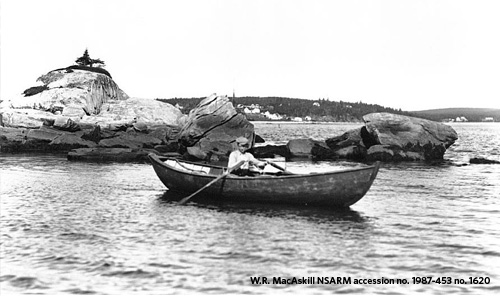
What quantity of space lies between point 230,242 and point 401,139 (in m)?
27.2

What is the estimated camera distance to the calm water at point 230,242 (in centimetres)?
833

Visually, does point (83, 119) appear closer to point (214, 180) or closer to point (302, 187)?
point (214, 180)

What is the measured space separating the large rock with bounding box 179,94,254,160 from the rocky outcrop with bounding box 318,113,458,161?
7.92 meters

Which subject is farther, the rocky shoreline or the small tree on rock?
the small tree on rock

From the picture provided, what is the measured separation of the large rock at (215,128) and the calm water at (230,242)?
54.4 feet

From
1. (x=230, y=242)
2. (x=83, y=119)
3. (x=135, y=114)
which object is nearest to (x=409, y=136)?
(x=135, y=114)

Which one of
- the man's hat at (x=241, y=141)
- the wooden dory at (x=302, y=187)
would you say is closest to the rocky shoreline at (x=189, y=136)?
the man's hat at (x=241, y=141)

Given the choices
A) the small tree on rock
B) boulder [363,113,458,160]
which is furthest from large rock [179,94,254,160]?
the small tree on rock

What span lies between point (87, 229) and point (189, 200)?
5.05m

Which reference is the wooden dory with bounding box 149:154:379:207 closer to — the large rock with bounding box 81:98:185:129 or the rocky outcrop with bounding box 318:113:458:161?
the rocky outcrop with bounding box 318:113:458:161

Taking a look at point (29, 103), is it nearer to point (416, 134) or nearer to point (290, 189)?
point (416, 134)

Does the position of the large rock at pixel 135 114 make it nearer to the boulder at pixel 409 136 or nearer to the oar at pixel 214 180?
the boulder at pixel 409 136

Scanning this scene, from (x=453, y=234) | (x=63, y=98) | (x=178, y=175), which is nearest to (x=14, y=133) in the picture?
(x=63, y=98)

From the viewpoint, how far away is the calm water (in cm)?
833
